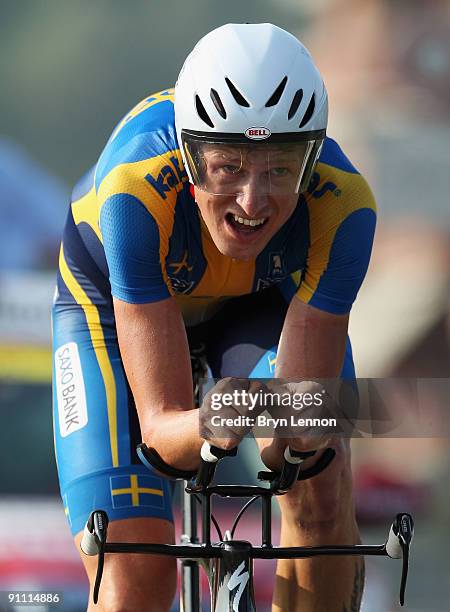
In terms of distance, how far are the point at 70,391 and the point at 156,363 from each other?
0.49 meters

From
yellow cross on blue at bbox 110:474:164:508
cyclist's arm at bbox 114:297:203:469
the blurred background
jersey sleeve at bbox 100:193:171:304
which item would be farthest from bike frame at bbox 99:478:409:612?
the blurred background

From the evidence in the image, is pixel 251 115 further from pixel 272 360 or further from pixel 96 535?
pixel 96 535

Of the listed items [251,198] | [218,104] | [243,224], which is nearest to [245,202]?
[251,198]

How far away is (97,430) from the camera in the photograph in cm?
312

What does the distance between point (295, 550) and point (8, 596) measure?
8.32 ft

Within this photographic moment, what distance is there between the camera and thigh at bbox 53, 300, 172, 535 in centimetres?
302

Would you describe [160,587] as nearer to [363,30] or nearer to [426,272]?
[426,272]

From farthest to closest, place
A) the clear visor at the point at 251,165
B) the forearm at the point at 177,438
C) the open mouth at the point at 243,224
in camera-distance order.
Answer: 1. the open mouth at the point at 243,224
2. the clear visor at the point at 251,165
3. the forearm at the point at 177,438

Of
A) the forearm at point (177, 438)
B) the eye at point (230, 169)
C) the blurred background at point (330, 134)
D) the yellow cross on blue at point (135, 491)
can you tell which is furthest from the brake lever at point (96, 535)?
the blurred background at point (330, 134)

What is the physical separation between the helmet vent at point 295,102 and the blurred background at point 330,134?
7.16 ft

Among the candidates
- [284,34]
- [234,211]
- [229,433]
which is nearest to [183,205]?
[234,211]

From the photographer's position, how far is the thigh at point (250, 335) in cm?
332

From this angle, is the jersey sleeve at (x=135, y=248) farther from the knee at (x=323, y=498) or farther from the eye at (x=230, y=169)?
the knee at (x=323, y=498)

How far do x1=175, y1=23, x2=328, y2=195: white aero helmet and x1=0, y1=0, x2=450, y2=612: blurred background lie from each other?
217 centimetres
